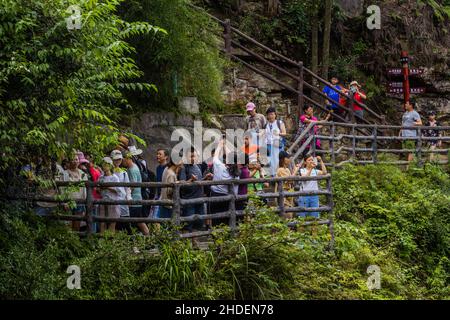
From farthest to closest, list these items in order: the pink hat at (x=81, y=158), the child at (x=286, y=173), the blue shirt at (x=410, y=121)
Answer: the blue shirt at (x=410, y=121) < the child at (x=286, y=173) < the pink hat at (x=81, y=158)

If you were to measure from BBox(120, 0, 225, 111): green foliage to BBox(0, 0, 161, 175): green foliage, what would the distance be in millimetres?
5730

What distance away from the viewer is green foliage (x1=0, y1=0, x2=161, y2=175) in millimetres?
12367

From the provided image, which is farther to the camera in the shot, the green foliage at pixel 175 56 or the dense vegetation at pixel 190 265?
the green foliage at pixel 175 56

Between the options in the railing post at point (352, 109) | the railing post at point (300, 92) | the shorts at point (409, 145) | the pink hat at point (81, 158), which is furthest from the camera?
the shorts at point (409, 145)

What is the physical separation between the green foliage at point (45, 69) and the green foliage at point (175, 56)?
5.73 metres

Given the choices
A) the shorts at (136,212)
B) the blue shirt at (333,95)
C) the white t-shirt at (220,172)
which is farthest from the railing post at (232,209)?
the blue shirt at (333,95)

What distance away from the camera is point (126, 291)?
13008 mm

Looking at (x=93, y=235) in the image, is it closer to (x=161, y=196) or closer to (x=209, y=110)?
(x=161, y=196)

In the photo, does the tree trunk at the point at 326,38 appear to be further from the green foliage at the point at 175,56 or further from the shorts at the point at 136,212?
the shorts at the point at 136,212

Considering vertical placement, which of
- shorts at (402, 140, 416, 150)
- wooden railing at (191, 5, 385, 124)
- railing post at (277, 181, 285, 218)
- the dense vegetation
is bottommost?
the dense vegetation

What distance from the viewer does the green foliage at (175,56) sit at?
63.9ft

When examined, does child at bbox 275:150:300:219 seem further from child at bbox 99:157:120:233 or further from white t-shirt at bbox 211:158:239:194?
child at bbox 99:157:120:233

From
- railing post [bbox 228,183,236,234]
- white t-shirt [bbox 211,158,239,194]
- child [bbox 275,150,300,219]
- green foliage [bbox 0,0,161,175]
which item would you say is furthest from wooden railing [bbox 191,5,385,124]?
green foliage [bbox 0,0,161,175]

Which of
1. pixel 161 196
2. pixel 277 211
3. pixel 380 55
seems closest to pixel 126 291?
pixel 161 196
